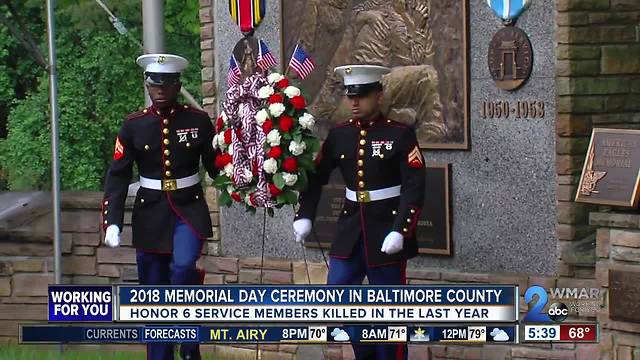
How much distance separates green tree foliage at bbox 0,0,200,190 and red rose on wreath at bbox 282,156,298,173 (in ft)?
37.5

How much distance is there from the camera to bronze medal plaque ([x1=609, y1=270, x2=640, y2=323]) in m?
9.25

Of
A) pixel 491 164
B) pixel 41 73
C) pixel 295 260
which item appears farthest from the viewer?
pixel 41 73

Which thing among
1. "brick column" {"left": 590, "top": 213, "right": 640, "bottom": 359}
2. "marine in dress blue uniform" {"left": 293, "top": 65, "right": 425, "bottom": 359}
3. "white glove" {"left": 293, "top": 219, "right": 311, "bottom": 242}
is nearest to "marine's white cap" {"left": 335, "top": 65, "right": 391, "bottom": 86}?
"marine in dress blue uniform" {"left": 293, "top": 65, "right": 425, "bottom": 359}

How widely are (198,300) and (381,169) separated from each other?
1336 millimetres

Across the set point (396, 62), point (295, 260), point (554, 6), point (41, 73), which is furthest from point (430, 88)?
point (41, 73)

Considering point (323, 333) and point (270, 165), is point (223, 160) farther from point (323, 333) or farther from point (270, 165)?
point (323, 333)

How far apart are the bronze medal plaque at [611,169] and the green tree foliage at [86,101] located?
463 inches

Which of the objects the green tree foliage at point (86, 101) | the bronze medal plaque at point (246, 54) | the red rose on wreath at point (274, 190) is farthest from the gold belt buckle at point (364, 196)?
the green tree foliage at point (86, 101)

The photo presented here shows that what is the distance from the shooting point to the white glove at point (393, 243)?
29.8 ft

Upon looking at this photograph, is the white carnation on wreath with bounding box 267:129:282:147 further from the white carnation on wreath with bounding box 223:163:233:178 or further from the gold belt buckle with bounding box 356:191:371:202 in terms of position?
the gold belt buckle with bounding box 356:191:371:202

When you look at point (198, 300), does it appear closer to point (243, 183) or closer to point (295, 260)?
point (243, 183)

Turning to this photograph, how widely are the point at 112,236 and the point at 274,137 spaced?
45.9 inches

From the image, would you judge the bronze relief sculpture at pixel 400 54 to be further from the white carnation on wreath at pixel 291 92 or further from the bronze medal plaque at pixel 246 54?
the white carnation on wreath at pixel 291 92

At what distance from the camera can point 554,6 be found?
9.89 metres
